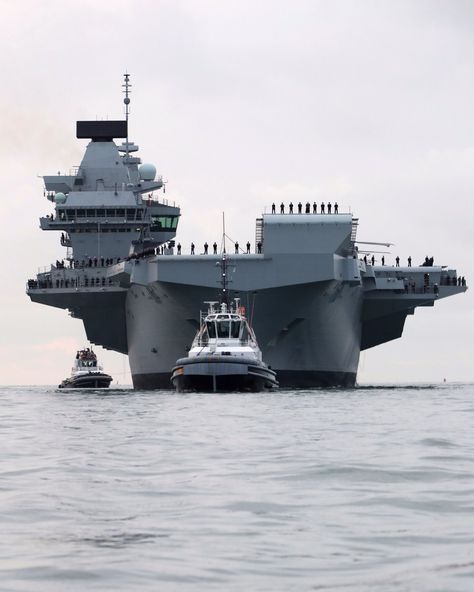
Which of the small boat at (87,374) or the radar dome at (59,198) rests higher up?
the radar dome at (59,198)

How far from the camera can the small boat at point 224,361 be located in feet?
172

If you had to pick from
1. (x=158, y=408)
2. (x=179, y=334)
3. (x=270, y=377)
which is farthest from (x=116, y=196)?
(x=158, y=408)

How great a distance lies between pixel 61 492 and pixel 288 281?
45.0 m

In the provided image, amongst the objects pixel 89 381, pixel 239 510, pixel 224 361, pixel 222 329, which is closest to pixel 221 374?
pixel 224 361

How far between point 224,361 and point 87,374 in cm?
3517

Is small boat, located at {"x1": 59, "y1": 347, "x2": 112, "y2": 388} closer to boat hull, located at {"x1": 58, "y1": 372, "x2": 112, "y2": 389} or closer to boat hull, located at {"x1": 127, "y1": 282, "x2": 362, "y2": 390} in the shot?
boat hull, located at {"x1": 58, "y1": 372, "x2": 112, "y2": 389}

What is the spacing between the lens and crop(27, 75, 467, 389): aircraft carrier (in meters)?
61.9

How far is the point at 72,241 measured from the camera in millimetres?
87250

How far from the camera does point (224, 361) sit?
172 ft

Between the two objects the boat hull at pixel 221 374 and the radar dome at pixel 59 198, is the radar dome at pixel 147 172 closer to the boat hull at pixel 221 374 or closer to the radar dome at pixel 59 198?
the radar dome at pixel 59 198

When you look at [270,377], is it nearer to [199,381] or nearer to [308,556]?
[199,381]

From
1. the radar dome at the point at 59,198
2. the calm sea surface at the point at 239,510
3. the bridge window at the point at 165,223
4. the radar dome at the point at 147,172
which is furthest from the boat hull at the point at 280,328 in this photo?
the calm sea surface at the point at 239,510

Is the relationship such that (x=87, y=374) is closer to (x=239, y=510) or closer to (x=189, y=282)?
(x=189, y=282)

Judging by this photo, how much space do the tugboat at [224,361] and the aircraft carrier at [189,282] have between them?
3.75 metres
